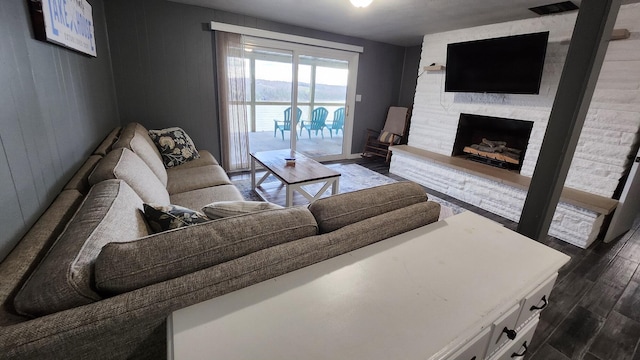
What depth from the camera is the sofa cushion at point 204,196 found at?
2.02m

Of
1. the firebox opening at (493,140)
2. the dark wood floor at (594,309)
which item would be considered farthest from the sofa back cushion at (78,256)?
the firebox opening at (493,140)

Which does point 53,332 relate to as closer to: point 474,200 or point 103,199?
point 103,199

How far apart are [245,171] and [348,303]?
361cm

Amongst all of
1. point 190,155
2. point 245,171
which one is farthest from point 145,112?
point 245,171

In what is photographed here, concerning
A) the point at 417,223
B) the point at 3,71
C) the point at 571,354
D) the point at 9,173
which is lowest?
the point at 571,354

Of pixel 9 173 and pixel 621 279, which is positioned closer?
pixel 9 173

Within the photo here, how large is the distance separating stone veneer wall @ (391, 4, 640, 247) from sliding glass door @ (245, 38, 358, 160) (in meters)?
1.29

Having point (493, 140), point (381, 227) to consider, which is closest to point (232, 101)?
point (381, 227)

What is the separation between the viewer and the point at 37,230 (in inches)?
39.2

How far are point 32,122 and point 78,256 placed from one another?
833mm

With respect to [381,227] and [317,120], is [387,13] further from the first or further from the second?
[381,227]

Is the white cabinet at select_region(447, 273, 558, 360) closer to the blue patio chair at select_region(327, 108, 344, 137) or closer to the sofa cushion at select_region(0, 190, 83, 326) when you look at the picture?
the sofa cushion at select_region(0, 190, 83, 326)

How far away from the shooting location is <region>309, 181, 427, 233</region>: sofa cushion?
3.51 feet

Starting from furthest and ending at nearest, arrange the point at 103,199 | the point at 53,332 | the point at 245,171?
1. the point at 245,171
2. the point at 103,199
3. the point at 53,332
